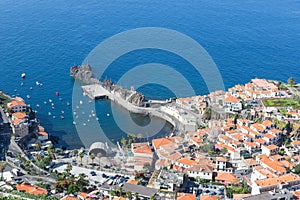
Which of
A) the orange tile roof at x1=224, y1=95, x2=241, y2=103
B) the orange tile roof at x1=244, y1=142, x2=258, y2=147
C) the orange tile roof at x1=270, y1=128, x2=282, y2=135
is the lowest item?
the orange tile roof at x1=244, y1=142, x2=258, y2=147

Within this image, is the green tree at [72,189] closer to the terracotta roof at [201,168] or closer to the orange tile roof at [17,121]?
the terracotta roof at [201,168]

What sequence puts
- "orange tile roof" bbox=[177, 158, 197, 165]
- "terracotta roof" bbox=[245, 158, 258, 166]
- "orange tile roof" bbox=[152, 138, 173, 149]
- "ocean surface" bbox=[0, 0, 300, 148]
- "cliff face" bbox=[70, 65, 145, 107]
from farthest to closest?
"ocean surface" bbox=[0, 0, 300, 148] → "cliff face" bbox=[70, 65, 145, 107] → "orange tile roof" bbox=[152, 138, 173, 149] → "terracotta roof" bbox=[245, 158, 258, 166] → "orange tile roof" bbox=[177, 158, 197, 165]

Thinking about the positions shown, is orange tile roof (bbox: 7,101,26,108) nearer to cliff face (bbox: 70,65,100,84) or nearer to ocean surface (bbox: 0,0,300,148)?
ocean surface (bbox: 0,0,300,148)

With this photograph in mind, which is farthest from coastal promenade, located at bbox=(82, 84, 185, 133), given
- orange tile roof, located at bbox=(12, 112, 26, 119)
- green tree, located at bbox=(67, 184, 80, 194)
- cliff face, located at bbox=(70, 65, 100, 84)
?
green tree, located at bbox=(67, 184, 80, 194)

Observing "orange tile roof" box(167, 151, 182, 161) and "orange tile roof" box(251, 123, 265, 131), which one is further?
"orange tile roof" box(251, 123, 265, 131)

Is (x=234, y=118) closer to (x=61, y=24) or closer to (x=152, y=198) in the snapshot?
(x=152, y=198)

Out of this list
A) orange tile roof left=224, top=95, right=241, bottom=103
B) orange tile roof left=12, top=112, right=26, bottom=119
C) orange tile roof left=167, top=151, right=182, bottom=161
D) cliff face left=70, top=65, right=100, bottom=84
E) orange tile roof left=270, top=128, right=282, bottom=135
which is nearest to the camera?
orange tile roof left=167, top=151, right=182, bottom=161

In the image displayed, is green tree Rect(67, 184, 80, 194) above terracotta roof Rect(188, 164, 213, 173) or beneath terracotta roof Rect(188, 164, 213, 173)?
beneath

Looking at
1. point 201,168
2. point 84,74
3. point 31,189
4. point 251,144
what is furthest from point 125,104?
point 31,189
